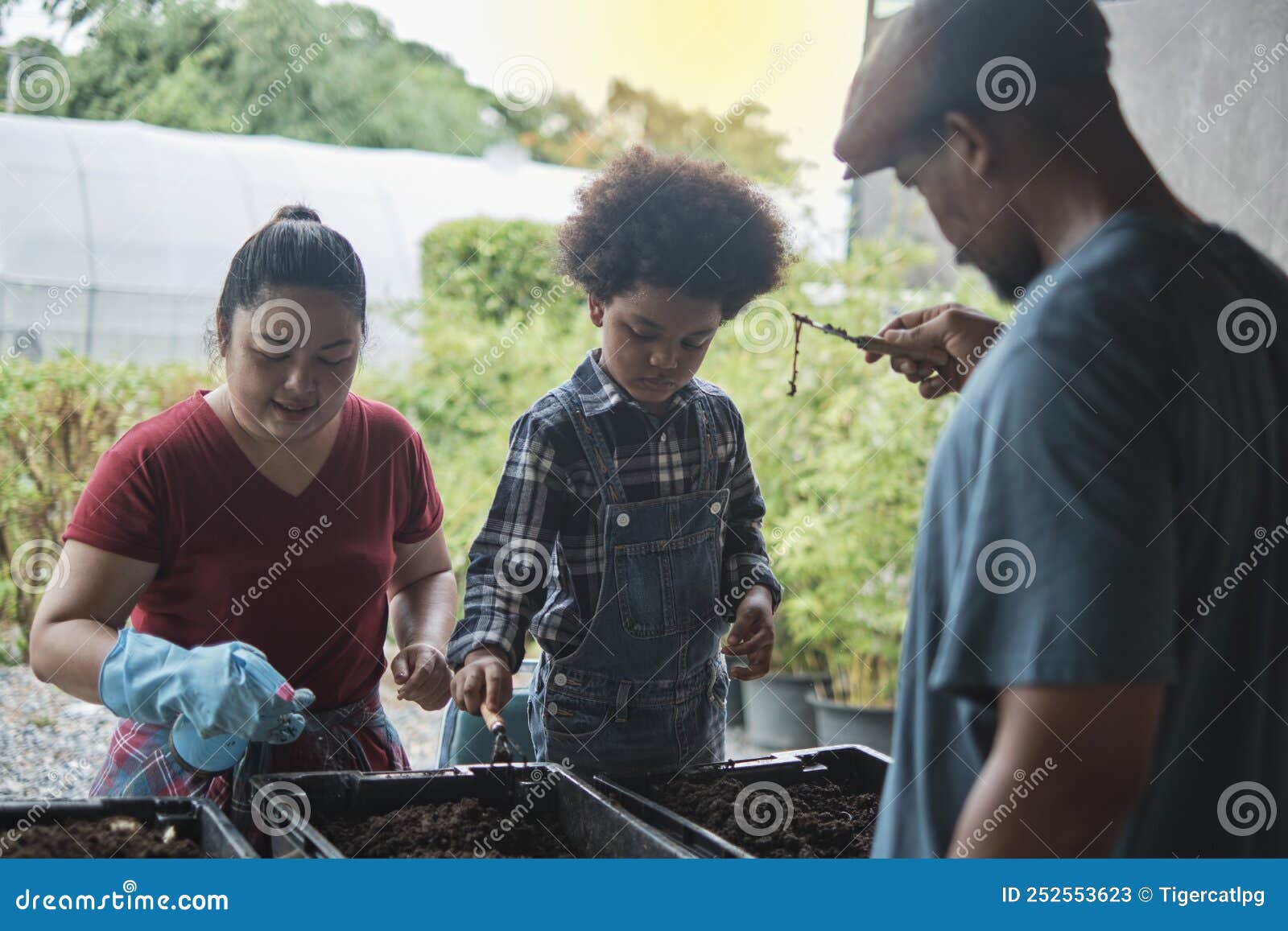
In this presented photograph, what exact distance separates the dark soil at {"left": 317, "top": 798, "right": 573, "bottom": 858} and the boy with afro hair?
0.21m

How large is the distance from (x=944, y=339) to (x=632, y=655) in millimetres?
683

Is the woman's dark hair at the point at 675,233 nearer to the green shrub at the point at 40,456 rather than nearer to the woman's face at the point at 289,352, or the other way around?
the woman's face at the point at 289,352

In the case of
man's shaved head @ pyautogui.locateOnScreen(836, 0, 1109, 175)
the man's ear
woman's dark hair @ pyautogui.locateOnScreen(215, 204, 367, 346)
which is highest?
man's shaved head @ pyautogui.locateOnScreen(836, 0, 1109, 175)

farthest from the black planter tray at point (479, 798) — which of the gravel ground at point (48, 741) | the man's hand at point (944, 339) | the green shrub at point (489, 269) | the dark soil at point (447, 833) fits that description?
the green shrub at point (489, 269)

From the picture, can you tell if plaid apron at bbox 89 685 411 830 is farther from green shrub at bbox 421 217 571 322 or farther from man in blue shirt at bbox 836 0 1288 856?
green shrub at bbox 421 217 571 322

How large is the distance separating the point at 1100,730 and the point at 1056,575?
0.34ft

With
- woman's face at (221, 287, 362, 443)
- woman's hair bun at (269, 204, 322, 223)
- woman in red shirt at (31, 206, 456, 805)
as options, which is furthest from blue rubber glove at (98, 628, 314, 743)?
woman's hair bun at (269, 204, 322, 223)

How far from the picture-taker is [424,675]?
5.38 feet

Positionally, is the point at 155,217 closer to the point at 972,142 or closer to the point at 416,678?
the point at 416,678

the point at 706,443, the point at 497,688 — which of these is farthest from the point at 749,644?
the point at 497,688

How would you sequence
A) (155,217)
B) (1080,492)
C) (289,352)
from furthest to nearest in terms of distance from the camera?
(155,217) → (289,352) → (1080,492)

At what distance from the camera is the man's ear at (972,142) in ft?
2.91

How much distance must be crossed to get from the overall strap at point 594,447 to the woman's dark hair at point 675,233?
0.60 feet

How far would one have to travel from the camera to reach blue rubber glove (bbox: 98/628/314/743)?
52.7 inches
